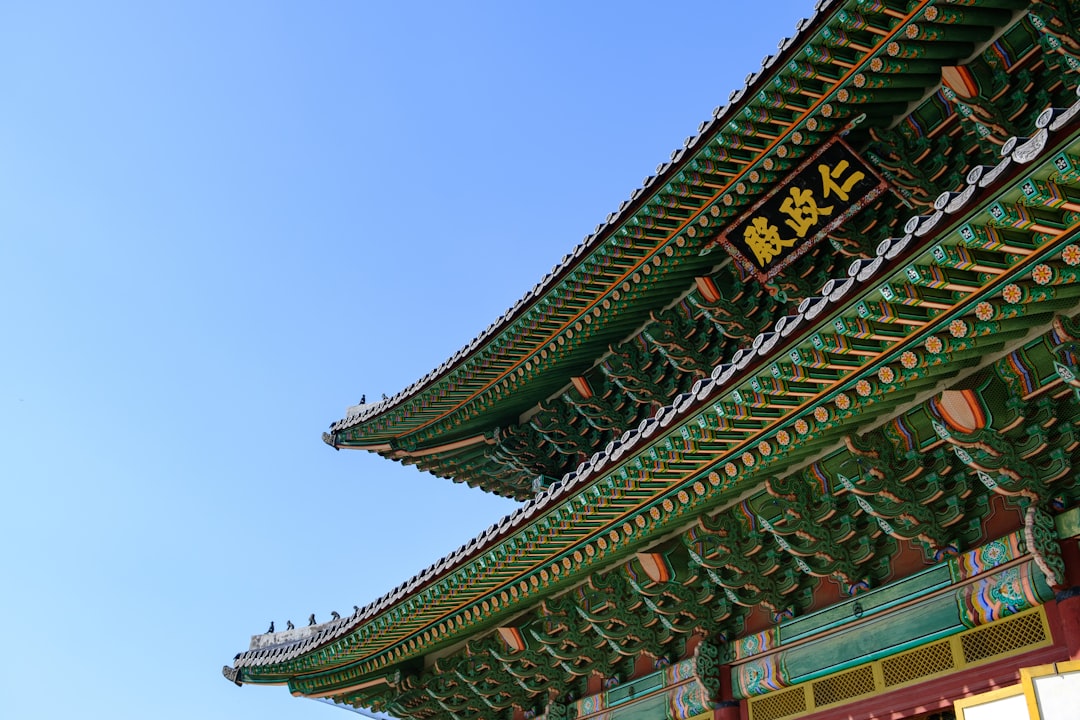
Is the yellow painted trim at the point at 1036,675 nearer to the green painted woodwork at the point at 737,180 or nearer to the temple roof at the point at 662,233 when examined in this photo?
the green painted woodwork at the point at 737,180

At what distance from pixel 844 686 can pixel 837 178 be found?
4.73 metres

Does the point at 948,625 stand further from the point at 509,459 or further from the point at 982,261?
the point at 509,459

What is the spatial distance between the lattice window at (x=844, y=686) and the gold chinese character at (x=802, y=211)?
4.35 metres

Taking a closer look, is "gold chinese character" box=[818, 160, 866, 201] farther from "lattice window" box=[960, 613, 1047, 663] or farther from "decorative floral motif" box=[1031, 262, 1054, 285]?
"lattice window" box=[960, 613, 1047, 663]

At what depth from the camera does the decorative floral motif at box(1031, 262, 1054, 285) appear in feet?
17.9

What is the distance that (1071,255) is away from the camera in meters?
5.34

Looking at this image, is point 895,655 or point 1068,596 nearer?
point 1068,596

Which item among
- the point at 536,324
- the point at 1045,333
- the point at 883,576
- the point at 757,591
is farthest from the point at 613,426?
the point at 1045,333

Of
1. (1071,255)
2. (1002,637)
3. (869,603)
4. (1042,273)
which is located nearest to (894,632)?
(869,603)

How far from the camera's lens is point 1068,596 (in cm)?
615

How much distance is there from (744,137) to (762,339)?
361cm

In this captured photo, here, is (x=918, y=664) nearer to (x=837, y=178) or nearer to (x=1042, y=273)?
(x=1042, y=273)

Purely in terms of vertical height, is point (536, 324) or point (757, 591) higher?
point (536, 324)

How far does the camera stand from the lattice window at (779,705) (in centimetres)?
816
